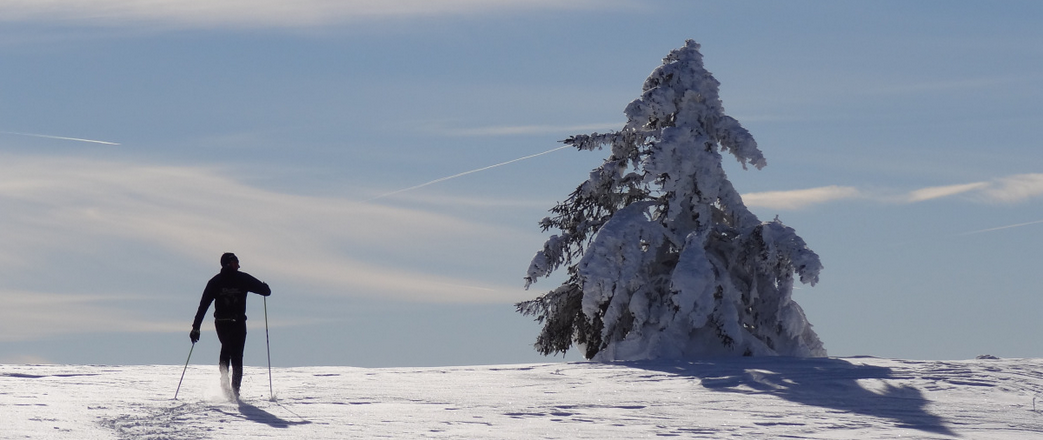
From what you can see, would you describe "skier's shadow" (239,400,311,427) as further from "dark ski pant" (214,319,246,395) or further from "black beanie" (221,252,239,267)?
"black beanie" (221,252,239,267)

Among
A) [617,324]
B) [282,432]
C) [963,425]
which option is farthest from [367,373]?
[963,425]

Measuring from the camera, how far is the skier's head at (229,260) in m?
14.4

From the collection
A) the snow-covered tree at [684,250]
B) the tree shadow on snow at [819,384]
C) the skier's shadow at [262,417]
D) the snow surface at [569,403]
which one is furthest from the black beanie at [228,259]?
the snow-covered tree at [684,250]

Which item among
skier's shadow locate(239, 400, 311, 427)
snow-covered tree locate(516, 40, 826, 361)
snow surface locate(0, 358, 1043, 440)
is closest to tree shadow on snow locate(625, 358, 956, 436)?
snow surface locate(0, 358, 1043, 440)

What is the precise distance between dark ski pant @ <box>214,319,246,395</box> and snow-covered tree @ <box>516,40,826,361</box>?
808cm

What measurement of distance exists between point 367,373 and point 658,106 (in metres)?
8.45

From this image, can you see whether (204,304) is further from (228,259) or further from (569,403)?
(569,403)

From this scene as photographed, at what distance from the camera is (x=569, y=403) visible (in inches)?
498

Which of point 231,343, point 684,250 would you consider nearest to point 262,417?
point 231,343

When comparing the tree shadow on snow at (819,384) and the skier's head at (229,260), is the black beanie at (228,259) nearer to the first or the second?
the skier's head at (229,260)

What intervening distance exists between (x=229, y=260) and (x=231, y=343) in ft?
3.71

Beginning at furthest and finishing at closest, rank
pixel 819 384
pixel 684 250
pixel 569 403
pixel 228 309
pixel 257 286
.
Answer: pixel 684 250 < pixel 257 286 < pixel 228 309 < pixel 819 384 < pixel 569 403

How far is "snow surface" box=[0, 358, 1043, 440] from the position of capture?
10.2 meters

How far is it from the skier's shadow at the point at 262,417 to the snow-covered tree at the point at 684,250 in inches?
373
